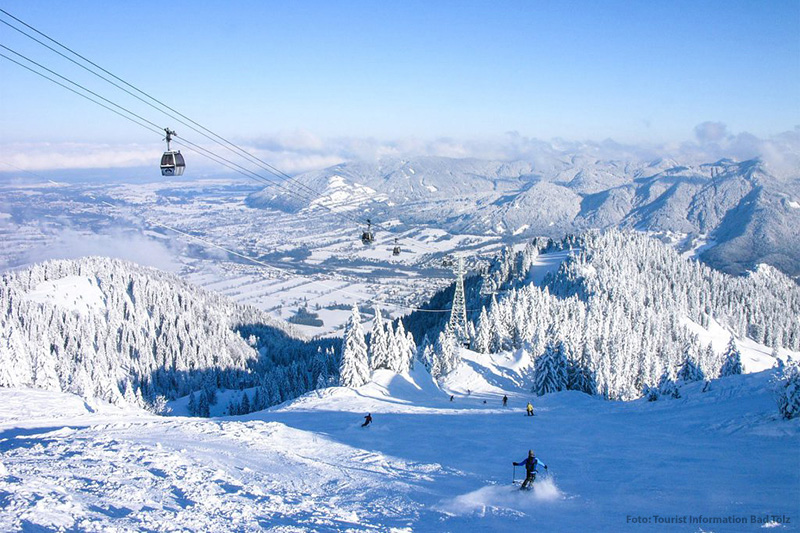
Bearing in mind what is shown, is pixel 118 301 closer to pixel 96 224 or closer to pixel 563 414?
pixel 96 224

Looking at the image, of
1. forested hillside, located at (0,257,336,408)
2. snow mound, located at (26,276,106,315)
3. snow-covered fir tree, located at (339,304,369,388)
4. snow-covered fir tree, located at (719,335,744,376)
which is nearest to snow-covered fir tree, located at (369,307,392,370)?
snow-covered fir tree, located at (339,304,369,388)

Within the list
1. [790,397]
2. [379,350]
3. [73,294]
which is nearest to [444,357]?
[379,350]

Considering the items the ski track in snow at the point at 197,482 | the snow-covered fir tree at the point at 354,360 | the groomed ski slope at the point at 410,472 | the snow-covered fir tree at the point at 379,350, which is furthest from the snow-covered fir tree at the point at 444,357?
the ski track in snow at the point at 197,482

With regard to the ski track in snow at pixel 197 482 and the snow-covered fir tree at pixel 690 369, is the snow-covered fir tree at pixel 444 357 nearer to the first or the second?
the snow-covered fir tree at pixel 690 369

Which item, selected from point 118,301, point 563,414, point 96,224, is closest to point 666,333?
point 563,414

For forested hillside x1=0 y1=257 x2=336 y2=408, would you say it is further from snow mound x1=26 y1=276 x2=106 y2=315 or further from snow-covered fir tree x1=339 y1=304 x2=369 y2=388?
snow-covered fir tree x1=339 y1=304 x2=369 y2=388

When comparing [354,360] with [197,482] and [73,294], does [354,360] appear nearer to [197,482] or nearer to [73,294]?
[197,482]

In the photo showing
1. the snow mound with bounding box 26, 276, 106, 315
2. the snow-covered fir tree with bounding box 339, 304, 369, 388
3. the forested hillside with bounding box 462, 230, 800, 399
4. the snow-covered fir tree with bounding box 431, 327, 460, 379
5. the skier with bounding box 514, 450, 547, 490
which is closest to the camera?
the skier with bounding box 514, 450, 547, 490
